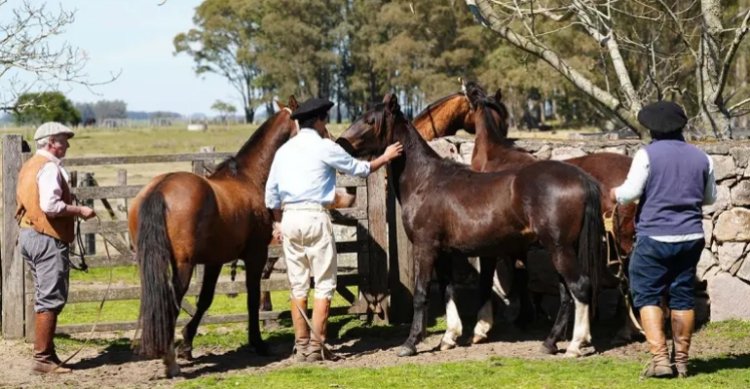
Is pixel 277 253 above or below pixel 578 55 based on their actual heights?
below

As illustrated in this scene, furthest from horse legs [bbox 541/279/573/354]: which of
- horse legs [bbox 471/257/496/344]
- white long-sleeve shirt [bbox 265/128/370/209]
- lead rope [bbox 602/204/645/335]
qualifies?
white long-sleeve shirt [bbox 265/128/370/209]

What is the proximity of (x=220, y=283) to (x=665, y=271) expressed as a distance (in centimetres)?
454

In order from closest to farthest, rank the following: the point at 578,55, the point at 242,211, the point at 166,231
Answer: the point at 166,231
the point at 242,211
the point at 578,55

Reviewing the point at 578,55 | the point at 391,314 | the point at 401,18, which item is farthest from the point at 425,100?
the point at 391,314

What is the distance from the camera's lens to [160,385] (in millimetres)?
7742

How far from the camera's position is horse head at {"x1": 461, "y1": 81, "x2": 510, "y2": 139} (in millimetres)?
10070

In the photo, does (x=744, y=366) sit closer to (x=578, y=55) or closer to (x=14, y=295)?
(x=14, y=295)

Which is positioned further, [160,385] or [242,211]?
[242,211]

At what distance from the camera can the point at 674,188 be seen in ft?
23.4

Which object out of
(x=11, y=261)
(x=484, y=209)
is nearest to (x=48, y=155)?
(x=11, y=261)

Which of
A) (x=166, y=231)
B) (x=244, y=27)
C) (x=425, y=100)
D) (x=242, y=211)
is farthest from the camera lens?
(x=244, y=27)

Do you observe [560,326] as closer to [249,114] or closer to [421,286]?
[421,286]

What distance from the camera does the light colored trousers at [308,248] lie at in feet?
27.4

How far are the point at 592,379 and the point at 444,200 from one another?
7.48 ft
